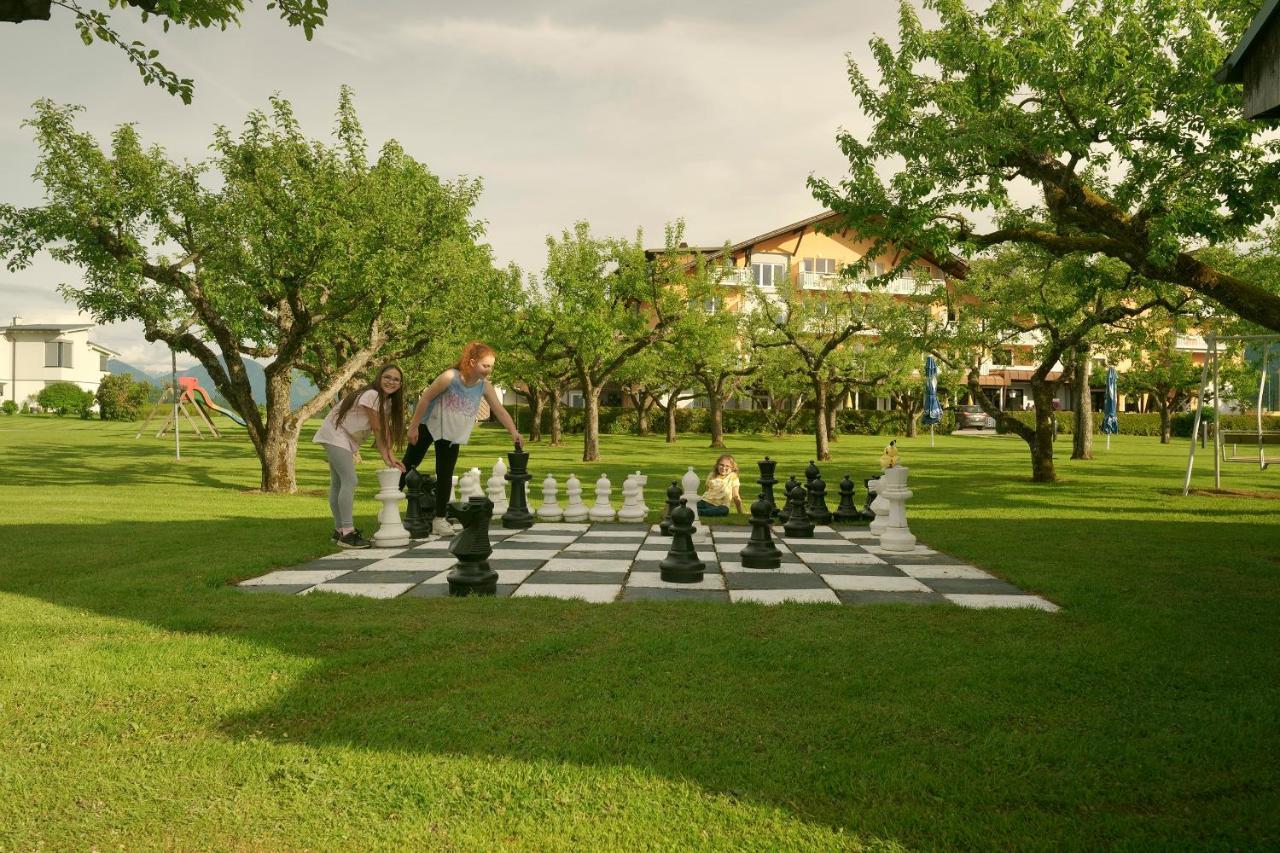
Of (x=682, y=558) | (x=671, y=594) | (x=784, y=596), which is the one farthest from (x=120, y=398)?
(x=784, y=596)

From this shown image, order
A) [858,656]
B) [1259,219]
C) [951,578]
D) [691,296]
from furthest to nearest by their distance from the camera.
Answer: [691,296] < [1259,219] < [951,578] < [858,656]

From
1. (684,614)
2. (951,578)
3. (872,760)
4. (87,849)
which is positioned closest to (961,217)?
(951,578)

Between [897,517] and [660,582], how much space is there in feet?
7.91

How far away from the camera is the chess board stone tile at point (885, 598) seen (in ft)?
15.8

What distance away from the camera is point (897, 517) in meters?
6.70

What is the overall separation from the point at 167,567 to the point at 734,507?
6.33m

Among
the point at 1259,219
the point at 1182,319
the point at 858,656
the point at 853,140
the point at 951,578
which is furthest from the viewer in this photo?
the point at 1182,319

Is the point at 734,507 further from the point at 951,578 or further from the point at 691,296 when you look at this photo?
the point at 691,296

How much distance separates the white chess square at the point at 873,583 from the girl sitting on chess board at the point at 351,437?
11.9ft

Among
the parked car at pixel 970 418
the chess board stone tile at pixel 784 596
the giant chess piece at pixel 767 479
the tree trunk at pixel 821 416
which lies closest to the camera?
the chess board stone tile at pixel 784 596

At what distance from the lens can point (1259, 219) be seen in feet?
24.4

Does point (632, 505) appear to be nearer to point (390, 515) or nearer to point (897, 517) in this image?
point (390, 515)

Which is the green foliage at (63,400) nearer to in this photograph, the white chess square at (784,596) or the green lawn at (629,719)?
the green lawn at (629,719)

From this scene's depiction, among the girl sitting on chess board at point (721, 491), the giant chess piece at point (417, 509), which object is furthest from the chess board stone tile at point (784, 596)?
the girl sitting on chess board at point (721, 491)
